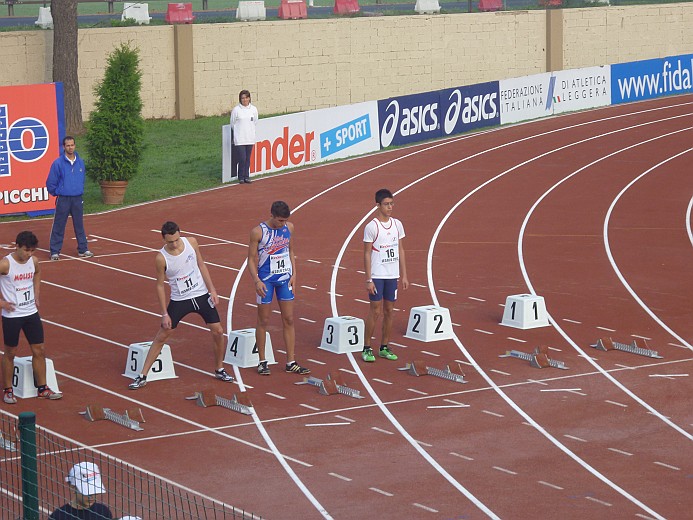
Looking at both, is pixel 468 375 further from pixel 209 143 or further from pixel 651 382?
pixel 209 143

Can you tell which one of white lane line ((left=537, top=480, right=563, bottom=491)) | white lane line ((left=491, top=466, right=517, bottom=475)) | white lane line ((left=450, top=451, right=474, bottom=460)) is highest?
white lane line ((left=450, top=451, right=474, bottom=460))

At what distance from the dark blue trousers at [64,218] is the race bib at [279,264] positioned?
635 cm

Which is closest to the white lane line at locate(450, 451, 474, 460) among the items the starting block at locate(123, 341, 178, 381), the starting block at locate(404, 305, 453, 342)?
the starting block at locate(123, 341, 178, 381)

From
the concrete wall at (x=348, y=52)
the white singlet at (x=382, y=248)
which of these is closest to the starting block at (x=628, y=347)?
the white singlet at (x=382, y=248)

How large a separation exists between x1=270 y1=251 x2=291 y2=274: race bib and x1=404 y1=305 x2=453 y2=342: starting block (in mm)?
2187

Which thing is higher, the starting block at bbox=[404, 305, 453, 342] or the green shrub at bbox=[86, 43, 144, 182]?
the green shrub at bbox=[86, 43, 144, 182]

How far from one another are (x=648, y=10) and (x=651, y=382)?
31443mm

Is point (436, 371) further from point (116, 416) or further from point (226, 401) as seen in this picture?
point (116, 416)

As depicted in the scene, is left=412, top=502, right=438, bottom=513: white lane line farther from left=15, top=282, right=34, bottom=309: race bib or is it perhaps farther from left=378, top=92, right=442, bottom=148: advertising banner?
left=378, top=92, right=442, bottom=148: advertising banner

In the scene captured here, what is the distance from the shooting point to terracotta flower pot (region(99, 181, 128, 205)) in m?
24.0

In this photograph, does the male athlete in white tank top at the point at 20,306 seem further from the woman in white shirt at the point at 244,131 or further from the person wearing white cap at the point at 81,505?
the woman in white shirt at the point at 244,131

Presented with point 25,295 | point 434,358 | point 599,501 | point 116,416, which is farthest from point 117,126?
point 599,501

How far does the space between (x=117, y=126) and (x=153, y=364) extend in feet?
36.3

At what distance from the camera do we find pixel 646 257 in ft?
63.8
